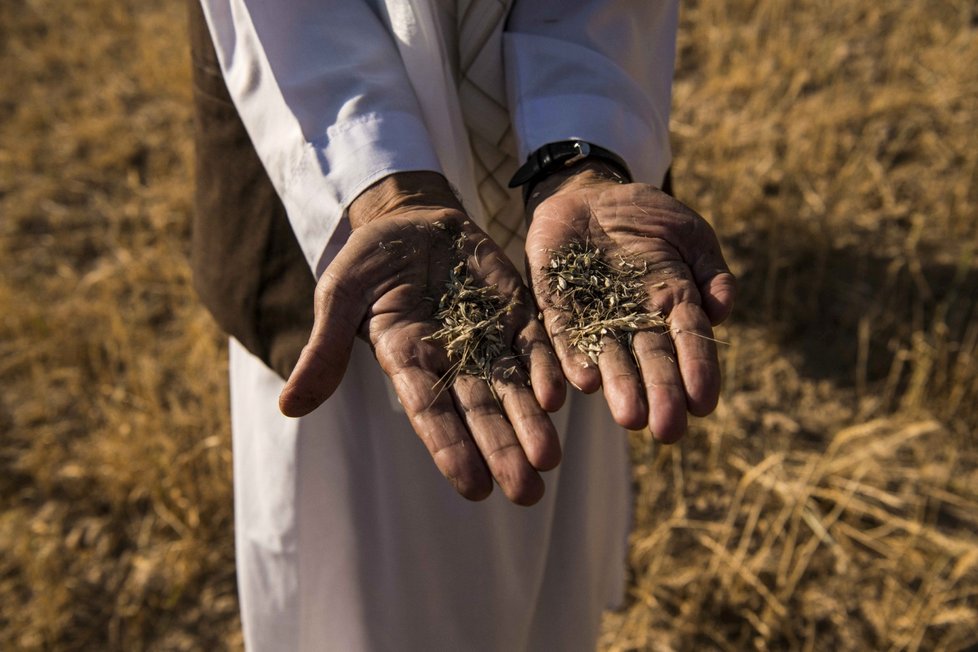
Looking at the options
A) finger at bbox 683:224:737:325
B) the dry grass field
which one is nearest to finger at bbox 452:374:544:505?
finger at bbox 683:224:737:325

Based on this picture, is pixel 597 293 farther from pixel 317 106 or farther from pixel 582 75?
pixel 317 106

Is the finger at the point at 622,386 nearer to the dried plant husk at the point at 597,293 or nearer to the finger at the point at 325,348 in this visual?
the dried plant husk at the point at 597,293

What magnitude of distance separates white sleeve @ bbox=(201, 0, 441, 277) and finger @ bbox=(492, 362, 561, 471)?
1.02 ft

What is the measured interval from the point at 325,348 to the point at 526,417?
27cm

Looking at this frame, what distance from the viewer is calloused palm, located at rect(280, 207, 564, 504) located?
1.06 metres

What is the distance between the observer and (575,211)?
1.27 metres

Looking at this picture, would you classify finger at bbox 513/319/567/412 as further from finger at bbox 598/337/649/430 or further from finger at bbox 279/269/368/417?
finger at bbox 279/269/368/417

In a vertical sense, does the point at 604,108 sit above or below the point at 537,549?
above

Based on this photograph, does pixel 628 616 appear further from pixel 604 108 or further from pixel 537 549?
pixel 604 108

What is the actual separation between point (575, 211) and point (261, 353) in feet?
1.71

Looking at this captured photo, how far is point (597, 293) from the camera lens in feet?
4.17

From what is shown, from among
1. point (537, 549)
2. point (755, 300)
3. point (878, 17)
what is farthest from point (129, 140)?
point (878, 17)

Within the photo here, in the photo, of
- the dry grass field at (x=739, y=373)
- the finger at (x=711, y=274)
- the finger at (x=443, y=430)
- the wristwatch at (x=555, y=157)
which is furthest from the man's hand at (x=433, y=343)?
the dry grass field at (x=739, y=373)

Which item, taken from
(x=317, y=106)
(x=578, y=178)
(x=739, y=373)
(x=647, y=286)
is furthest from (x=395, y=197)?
(x=739, y=373)
